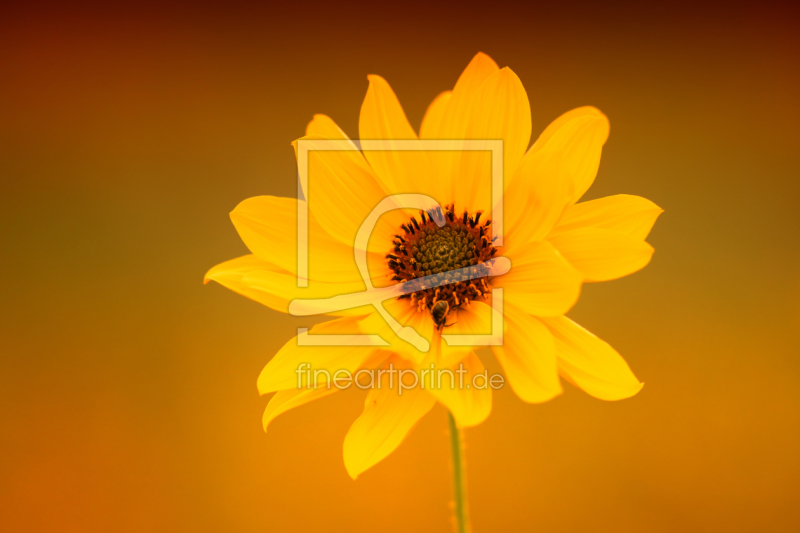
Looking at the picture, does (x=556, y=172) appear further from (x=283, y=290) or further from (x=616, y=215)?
(x=283, y=290)

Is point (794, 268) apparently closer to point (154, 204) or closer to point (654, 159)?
point (654, 159)

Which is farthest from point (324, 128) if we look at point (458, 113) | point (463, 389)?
point (463, 389)

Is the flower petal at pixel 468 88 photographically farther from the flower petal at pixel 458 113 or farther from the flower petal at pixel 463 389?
the flower petal at pixel 463 389

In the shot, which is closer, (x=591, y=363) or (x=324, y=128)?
(x=591, y=363)

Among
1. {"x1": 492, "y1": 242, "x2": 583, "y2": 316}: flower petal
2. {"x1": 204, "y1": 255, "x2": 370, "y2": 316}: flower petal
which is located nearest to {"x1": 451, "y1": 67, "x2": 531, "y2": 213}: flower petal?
{"x1": 492, "y1": 242, "x2": 583, "y2": 316}: flower petal

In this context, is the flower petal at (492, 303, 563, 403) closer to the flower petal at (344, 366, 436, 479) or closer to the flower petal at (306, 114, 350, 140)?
the flower petal at (344, 366, 436, 479)

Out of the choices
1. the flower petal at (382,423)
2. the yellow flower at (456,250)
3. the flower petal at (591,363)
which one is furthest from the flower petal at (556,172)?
the flower petal at (382,423)
